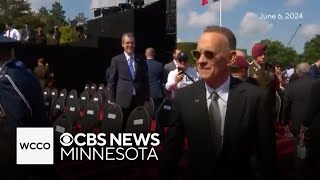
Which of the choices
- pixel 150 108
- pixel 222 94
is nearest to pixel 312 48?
pixel 150 108

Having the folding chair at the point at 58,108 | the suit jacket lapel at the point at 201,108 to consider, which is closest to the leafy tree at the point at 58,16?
the folding chair at the point at 58,108

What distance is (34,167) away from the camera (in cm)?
434

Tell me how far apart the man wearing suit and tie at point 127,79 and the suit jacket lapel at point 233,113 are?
413 cm

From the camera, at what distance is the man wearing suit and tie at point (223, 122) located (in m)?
2.70

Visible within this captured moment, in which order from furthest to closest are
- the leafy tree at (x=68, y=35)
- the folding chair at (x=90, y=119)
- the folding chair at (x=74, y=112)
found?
1. the leafy tree at (x=68, y=35)
2. the folding chair at (x=74, y=112)
3. the folding chair at (x=90, y=119)

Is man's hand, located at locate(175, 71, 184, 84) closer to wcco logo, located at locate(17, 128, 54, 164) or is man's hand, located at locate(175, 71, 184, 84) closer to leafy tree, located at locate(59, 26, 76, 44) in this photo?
wcco logo, located at locate(17, 128, 54, 164)

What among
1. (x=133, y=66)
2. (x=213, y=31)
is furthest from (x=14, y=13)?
(x=213, y=31)

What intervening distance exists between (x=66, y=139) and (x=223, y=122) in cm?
265

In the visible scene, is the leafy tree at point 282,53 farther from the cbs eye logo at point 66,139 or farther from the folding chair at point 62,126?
the cbs eye logo at point 66,139

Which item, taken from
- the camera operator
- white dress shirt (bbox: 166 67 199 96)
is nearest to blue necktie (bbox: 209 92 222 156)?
the camera operator

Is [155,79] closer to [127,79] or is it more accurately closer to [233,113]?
[127,79]

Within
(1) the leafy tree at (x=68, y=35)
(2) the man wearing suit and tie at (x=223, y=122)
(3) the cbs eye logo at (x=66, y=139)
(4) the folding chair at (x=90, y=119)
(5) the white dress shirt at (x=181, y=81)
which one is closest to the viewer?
(2) the man wearing suit and tie at (x=223, y=122)

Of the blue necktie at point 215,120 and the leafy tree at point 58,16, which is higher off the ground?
the leafy tree at point 58,16

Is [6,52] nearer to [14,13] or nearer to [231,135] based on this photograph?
[231,135]
